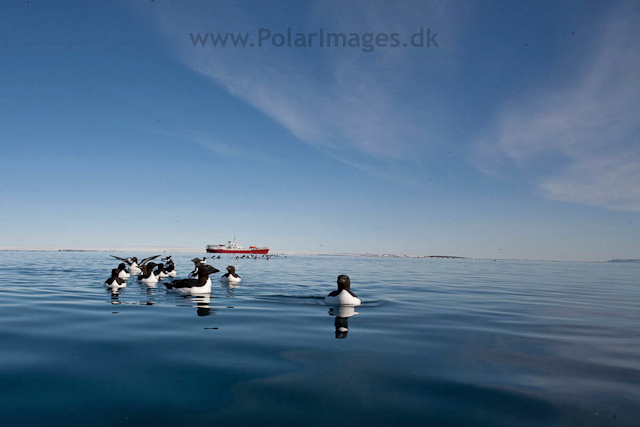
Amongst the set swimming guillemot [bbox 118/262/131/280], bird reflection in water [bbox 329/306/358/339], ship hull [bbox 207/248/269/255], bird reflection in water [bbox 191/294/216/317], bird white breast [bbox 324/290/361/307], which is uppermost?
ship hull [bbox 207/248/269/255]

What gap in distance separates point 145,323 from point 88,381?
4622mm

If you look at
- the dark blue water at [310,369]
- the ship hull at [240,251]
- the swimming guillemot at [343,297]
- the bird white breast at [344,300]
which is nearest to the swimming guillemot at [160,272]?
the dark blue water at [310,369]

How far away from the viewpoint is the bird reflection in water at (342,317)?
9.08 m

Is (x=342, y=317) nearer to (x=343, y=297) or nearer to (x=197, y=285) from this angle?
(x=343, y=297)

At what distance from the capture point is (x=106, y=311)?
1162cm

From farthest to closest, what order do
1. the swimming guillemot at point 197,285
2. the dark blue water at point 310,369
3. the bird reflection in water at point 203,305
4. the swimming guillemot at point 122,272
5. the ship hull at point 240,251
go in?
the ship hull at point 240,251, the swimming guillemot at point 122,272, the swimming guillemot at point 197,285, the bird reflection in water at point 203,305, the dark blue water at point 310,369

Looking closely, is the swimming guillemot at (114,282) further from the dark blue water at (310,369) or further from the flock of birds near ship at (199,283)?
the dark blue water at (310,369)

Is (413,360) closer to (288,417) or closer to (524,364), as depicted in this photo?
(524,364)

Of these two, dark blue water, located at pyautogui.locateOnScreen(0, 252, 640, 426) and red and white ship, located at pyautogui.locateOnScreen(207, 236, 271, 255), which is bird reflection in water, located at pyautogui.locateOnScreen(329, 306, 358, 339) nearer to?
dark blue water, located at pyautogui.locateOnScreen(0, 252, 640, 426)

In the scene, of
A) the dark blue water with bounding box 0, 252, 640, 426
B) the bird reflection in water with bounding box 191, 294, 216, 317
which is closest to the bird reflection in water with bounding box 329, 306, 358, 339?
the dark blue water with bounding box 0, 252, 640, 426

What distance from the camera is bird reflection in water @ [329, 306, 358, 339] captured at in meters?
9.08

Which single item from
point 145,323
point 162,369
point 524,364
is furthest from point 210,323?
point 524,364

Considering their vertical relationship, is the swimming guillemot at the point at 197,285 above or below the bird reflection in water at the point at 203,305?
above

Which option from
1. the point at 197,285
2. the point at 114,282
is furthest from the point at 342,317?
the point at 114,282
